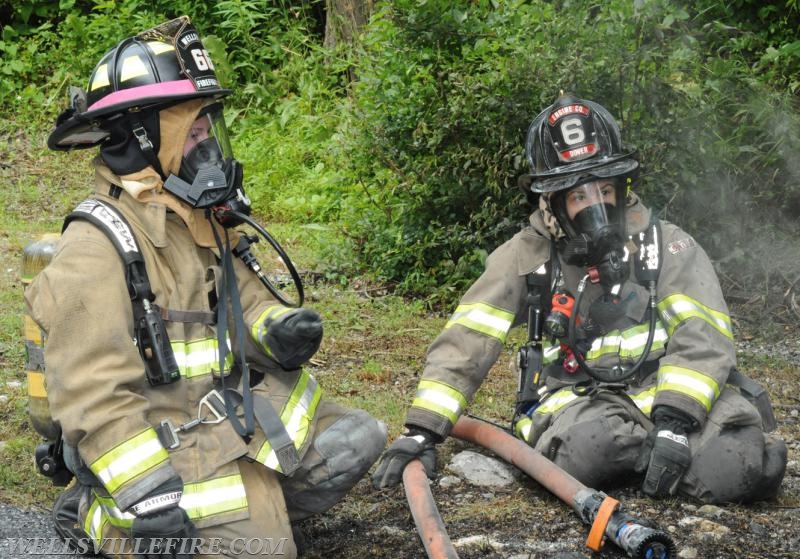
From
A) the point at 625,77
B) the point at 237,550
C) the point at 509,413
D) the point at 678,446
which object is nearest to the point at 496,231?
the point at 625,77

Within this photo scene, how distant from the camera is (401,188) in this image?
6.70m

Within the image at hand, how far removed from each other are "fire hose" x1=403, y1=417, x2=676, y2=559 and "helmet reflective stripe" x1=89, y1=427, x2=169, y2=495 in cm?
93

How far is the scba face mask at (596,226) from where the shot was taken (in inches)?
155

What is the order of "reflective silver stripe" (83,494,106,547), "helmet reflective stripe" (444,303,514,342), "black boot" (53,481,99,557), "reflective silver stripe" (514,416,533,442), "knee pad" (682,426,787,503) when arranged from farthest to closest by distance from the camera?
"reflective silver stripe" (514,416,533,442)
"helmet reflective stripe" (444,303,514,342)
"knee pad" (682,426,787,503)
"black boot" (53,481,99,557)
"reflective silver stripe" (83,494,106,547)

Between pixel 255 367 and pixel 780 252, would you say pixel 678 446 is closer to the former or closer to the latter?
pixel 255 367

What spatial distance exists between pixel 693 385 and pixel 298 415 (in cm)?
147

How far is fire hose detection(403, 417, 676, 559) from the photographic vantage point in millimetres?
3273

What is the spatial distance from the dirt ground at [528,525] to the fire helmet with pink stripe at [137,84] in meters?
1.66

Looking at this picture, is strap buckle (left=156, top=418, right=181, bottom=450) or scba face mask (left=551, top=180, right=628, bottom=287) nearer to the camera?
strap buckle (left=156, top=418, right=181, bottom=450)

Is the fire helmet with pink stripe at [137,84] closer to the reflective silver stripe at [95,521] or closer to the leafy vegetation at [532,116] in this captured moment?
the reflective silver stripe at [95,521]

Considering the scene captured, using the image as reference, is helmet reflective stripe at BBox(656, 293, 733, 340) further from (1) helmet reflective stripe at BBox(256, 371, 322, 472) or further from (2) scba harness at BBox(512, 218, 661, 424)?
(1) helmet reflective stripe at BBox(256, 371, 322, 472)

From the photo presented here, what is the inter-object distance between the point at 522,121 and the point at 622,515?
128 inches

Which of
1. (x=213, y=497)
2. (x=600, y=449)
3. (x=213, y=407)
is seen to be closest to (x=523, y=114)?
(x=600, y=449)

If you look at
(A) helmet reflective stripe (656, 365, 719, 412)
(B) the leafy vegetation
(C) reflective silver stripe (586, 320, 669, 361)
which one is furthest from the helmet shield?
(B) the leafy vegetation
